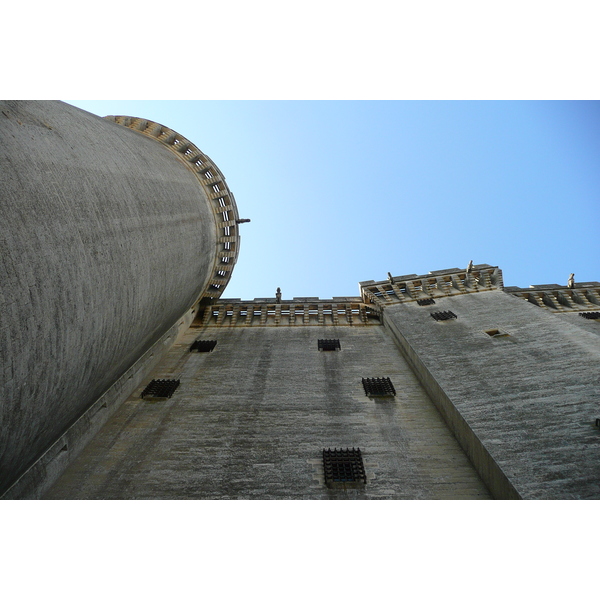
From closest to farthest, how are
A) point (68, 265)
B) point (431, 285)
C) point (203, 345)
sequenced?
point (68, 265)
point (203, 345)
point (431, 285)

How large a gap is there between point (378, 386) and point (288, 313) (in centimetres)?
798

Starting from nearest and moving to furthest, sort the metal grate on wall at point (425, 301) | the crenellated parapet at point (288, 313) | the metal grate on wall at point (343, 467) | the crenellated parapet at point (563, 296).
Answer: the metal grate on wall at point (343, 467)
the metal grate on wall at point (425, 301)
the crenellated parapet at point (288, 313)
the crenellated parapet at point (563, 296)

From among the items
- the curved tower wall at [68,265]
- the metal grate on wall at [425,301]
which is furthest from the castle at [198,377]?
the metal grate on wall at [425,301]

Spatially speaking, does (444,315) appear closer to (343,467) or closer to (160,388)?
(343,467)

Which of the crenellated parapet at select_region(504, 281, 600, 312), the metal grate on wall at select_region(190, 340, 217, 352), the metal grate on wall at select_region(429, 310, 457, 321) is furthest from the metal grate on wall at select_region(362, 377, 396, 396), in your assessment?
the crenellated parapet at select_region(504, 281, 600, 312)

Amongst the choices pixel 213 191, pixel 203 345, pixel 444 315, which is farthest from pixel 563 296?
pixel 213 191

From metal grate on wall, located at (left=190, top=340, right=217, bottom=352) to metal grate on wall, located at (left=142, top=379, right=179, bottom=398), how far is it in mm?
2676

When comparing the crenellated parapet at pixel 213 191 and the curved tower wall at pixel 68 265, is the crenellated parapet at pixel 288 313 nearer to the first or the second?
the crenellated parapet at pixel 213 191

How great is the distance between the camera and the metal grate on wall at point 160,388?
47.7 feet

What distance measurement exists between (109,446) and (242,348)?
6.94m

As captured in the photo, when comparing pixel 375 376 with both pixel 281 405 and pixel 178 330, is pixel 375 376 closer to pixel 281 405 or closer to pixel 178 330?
pixel 281 405

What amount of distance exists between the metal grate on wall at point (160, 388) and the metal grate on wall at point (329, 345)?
5.93m

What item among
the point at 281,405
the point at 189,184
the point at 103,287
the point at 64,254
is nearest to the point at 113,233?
the point at 103,287

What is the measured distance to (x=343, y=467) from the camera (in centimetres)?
1073
